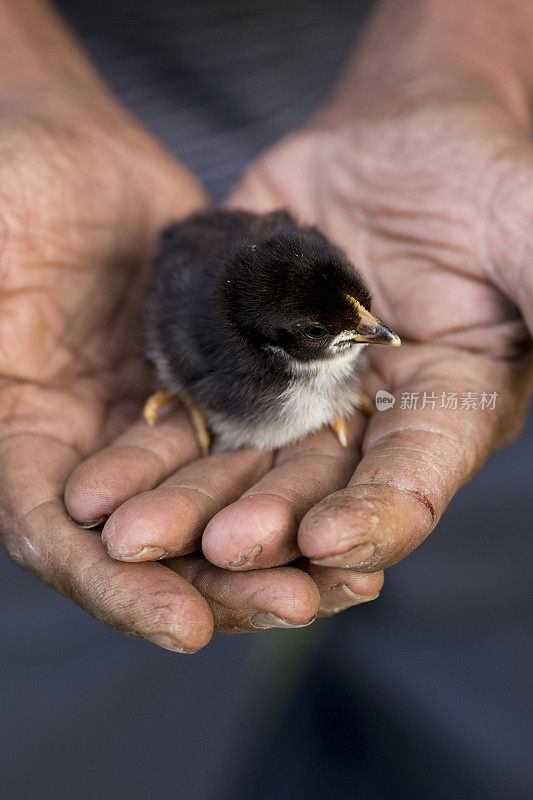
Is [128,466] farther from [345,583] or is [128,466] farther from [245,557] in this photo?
[345,583]

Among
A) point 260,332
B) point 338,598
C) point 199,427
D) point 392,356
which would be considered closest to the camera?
point 338,598

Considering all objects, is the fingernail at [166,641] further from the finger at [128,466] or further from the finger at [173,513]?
the finger at [128,466]

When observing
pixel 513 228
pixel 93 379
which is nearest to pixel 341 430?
pixel 513 228

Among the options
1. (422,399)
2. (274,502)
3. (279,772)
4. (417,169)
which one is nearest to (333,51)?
(417,169)

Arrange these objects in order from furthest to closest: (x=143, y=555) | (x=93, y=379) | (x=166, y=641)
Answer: (x=93, y=379) < (x=143, y=555) < (x=166, y=641)

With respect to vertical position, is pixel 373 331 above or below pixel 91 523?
above

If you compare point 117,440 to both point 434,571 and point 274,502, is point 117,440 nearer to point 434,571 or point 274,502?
point 274,502
